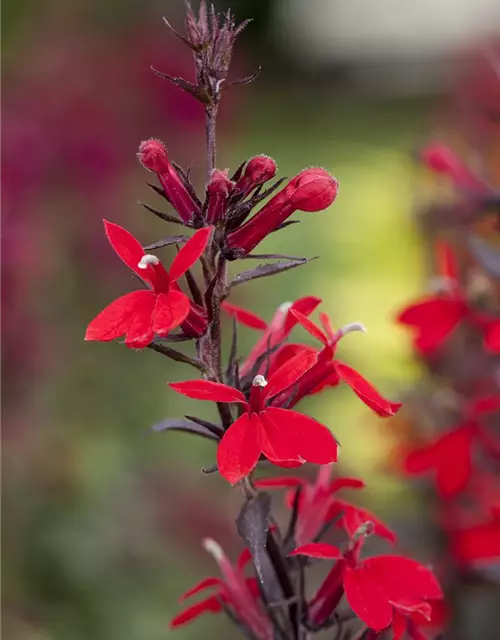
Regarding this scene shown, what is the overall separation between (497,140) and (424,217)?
1298 mm

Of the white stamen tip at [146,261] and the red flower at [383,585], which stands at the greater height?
the white stamen tip at [146,261]

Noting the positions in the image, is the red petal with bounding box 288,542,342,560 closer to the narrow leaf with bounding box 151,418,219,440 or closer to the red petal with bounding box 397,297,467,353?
the narrow leaf with bounding box 151,418,219,440

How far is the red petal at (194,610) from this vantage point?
65 centimetres

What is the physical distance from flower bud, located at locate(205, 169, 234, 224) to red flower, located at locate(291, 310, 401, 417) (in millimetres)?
89

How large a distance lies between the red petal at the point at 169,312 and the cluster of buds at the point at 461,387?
36 centimetres

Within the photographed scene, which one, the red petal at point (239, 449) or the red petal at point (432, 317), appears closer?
the red petal at point (239, 449)

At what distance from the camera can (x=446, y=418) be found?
1.21 m

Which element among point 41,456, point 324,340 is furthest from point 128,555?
point 324,340

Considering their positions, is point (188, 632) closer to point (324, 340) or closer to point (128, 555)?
point (128, 555)

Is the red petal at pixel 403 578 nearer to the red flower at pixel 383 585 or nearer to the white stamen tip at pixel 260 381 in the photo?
the red flower at pixel 383 585

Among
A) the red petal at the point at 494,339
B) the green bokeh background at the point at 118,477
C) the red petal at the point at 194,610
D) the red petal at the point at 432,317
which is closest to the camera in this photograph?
the red petal at the point at 194,610

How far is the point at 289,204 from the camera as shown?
65 centimetres

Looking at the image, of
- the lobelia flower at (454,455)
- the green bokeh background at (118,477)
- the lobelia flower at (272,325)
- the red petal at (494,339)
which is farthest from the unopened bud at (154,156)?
the green bokeh background at (118,477)

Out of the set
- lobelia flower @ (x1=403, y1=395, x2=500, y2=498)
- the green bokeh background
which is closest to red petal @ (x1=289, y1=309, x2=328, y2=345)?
lobelia flower @ (x1=403, y1=395, x2=500, y2=498)
